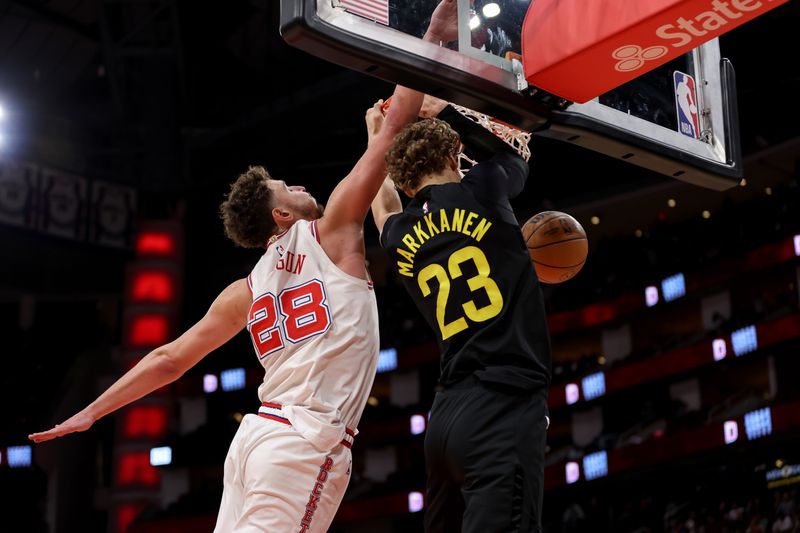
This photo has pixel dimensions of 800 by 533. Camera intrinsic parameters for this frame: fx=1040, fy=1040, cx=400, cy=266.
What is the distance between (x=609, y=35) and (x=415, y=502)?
18.9m

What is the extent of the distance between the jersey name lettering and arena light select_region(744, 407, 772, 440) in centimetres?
1653

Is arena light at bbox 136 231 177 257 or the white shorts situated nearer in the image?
the white shorts

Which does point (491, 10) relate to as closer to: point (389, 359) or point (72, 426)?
point (72, 426)

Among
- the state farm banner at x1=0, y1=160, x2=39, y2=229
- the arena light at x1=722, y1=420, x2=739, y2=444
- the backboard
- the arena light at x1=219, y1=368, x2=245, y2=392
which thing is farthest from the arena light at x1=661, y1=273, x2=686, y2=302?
the backboard

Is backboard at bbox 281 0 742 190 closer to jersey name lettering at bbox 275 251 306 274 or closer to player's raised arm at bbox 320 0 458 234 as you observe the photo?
player's raised arm at bbox 320 0 458 234

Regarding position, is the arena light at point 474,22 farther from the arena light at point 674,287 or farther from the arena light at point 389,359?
the arena light at point 389,359

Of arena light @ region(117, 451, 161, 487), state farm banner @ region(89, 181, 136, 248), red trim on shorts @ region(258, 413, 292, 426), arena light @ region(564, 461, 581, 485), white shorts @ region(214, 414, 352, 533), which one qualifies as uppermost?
state farm banner @ region(89, 181, 136, 248)

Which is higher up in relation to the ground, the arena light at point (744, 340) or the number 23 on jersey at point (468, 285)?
the arena light at point (744, 340)

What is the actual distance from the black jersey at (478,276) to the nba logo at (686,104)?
1046mm

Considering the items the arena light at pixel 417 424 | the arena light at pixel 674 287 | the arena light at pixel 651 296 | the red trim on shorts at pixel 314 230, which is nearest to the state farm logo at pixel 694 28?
the red trim on shorts at pixel 314 230

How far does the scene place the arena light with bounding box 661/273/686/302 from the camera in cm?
2238

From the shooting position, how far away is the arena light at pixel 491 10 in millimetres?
4207

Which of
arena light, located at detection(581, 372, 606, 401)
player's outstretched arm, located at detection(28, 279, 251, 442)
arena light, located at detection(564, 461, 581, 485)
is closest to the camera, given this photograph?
player's outstretched arm, located at detection(28, 279, 251, 442)

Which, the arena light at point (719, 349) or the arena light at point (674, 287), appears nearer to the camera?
the arena light at point (719, 349)
